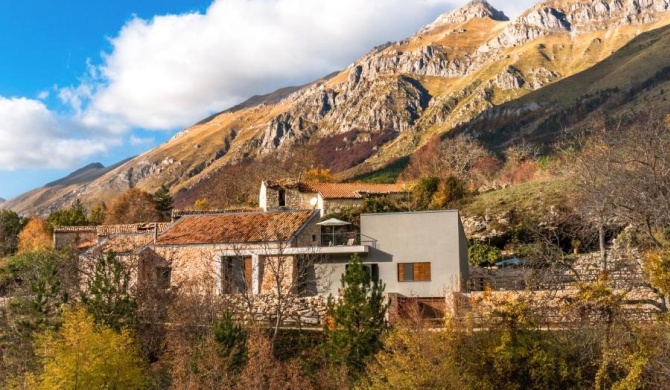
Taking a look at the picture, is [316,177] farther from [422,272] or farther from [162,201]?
[422,272]

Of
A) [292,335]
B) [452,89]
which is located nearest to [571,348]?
[292,335]

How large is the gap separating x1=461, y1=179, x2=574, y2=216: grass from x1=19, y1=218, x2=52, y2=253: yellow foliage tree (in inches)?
1418

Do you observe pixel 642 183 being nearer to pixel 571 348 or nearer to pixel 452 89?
pixel 571 348

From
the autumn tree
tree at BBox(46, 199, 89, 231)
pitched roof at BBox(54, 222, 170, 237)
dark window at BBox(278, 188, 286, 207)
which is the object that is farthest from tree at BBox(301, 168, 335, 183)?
the autumn tree

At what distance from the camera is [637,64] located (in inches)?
5404

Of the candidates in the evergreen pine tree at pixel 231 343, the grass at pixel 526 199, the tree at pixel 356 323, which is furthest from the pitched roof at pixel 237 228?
the grass at pixel 526 199

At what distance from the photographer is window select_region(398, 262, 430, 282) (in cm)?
2917

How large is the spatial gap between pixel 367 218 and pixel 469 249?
9.72 m

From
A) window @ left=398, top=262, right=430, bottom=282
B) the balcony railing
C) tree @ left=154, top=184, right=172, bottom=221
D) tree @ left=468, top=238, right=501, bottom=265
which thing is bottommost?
window @ left=398, top=262, right=430, bottom=282

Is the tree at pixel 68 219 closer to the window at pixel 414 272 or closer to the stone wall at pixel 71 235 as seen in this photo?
the stone wall at pixel 71 235

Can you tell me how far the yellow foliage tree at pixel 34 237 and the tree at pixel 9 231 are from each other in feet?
2.98

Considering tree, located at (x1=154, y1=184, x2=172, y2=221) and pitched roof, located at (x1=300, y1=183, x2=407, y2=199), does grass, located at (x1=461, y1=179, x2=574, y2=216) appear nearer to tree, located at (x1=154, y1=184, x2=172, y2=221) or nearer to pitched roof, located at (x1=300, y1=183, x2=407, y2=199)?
pitched roof, located at (x1=300, y1=183, x2=407, y2=199)

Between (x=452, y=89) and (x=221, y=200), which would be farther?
(x=452, y=89)

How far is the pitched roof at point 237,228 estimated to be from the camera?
31.8 meters
